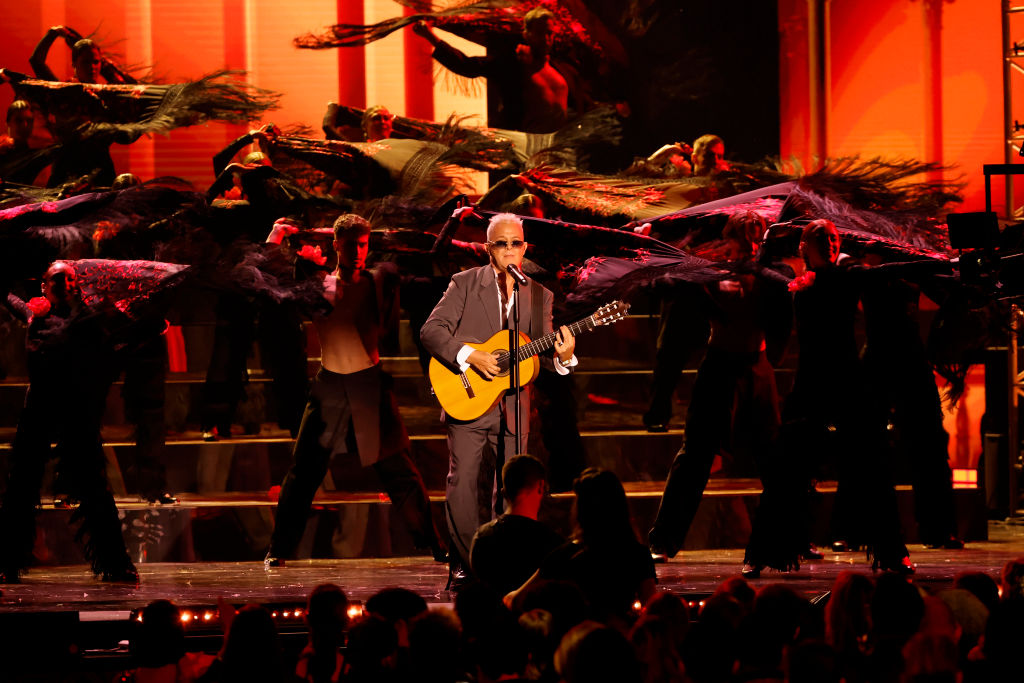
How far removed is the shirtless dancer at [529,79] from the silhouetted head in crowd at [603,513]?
249 inches

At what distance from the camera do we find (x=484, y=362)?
6379mm

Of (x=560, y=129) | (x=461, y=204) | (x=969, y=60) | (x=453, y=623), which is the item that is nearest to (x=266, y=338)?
(x=461, y=204)

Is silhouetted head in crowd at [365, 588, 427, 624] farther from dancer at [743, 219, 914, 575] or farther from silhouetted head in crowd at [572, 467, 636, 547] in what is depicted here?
dancer at [743, 219, 914, 575]

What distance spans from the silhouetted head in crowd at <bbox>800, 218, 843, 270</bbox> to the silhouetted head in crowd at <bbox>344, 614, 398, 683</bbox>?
13.4ft

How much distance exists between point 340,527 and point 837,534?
270 cm

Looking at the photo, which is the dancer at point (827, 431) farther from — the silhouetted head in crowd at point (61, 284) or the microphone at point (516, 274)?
the silhouetted head in crowd at point (61, 284)

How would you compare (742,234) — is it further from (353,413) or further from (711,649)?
(711,649)

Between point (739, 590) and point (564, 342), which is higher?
point (564, 342)

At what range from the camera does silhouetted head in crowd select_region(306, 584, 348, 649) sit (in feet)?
14.0

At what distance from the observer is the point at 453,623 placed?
12.4ft

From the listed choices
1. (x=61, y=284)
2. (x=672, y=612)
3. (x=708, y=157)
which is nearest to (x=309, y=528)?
(x=61, y=284)

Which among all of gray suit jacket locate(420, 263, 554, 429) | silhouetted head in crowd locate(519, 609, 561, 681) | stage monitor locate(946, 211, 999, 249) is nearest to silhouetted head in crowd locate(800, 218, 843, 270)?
stage monitor locate(946, 211, 999, 249)

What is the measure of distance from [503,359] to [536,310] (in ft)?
0.91

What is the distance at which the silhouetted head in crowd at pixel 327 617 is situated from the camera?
14.0 feet
